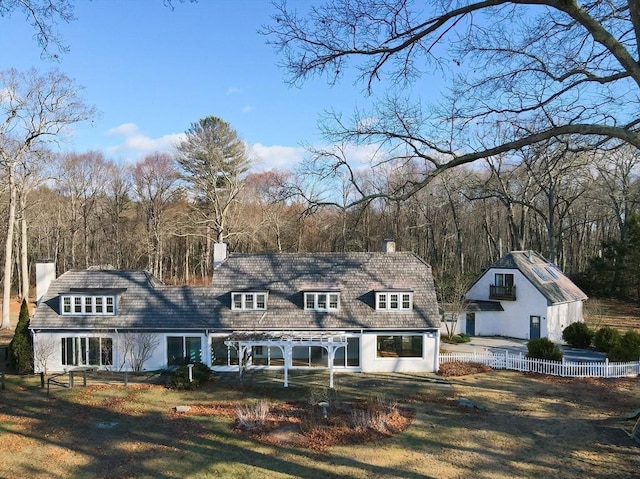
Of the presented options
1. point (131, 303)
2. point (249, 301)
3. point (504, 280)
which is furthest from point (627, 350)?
point (131, 303)

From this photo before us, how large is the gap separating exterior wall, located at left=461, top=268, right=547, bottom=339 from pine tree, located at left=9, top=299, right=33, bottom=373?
24433 mm

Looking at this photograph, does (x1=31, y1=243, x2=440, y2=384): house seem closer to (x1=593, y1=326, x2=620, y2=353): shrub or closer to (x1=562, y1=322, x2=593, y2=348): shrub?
(x1=593, y1=326, x2=620, y2=353): shrub

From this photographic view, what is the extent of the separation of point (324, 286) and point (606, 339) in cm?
1484

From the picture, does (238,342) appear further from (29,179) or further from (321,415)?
(29,179)

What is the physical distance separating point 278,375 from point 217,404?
14.3ft

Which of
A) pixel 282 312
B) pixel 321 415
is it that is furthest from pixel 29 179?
pixel 321 415

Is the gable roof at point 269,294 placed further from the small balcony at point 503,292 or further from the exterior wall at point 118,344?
the small balcony at point 503,292

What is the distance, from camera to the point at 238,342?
19.6 meters

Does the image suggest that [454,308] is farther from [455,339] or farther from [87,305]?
[87,305]

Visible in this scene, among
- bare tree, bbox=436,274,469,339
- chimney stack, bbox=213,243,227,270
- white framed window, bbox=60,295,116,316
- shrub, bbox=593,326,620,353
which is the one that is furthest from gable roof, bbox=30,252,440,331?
shrub, bbox=593,326,620,353

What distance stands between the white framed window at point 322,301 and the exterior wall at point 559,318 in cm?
1412

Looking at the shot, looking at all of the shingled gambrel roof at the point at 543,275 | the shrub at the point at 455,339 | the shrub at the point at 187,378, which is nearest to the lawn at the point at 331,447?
the shrub at the point at 187,378

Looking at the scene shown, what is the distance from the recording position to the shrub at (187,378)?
18859 mm

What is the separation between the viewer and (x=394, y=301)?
22250 millimetres
